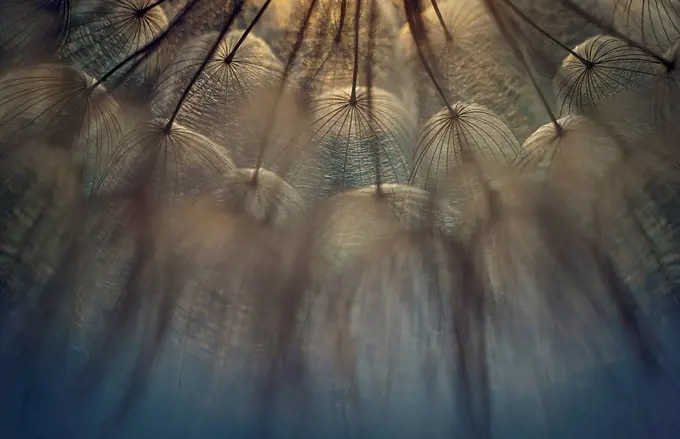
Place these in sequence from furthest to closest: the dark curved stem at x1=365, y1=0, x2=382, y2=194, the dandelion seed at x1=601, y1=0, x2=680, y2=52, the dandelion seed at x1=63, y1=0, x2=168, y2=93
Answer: the dark curved stem at x1=365, y1=0, x2=382, y2=194
the dandelion seed at x1=63, y1=0, x2=168, y2=93
the dandelion seed at x1=601, y1=0, x2=680, y2=52

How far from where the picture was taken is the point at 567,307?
2275 millimetres

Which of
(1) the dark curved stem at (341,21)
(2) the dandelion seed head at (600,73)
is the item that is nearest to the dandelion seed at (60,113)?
(1) the dark curved stem at (341,21)

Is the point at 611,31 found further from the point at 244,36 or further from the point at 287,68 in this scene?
the point at 244,36

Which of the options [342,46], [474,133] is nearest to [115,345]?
[342,46]

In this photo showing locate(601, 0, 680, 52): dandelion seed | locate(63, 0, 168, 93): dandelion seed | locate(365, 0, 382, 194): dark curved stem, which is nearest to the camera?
locate(601, 0, 680, 52): dandelion seed

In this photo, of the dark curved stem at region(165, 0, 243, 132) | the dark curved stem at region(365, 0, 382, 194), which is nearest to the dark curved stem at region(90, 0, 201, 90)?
the dark curved stem at region(165, 0, 243, 132)

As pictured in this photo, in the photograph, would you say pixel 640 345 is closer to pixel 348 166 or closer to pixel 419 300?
pixel 419 300

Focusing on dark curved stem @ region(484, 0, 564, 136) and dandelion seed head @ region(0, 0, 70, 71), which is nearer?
dandelion seed head @ region(0, 0, 70, 71)

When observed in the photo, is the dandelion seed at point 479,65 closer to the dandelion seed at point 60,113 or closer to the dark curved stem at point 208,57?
the dark curved stem at point 208,57

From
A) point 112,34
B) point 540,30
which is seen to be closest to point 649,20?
point 540,30

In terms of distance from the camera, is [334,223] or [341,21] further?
[334,223]

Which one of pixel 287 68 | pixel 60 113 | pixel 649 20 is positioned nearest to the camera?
pixel 649 20

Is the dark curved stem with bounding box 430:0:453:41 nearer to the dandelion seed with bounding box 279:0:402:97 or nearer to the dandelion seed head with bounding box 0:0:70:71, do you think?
the dandelion seed with bounding box 279:0:402:97

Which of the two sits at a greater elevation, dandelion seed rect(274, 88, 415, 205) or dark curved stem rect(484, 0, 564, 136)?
dark curved stem rect(484, 0, 564, 136)
